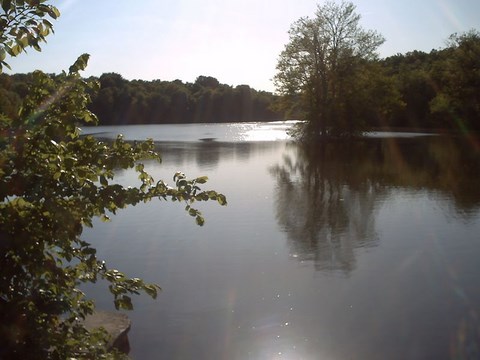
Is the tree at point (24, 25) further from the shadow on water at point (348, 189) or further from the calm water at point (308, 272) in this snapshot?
the shadow on water at point (348, 189)

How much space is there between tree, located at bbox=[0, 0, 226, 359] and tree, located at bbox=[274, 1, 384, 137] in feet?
132

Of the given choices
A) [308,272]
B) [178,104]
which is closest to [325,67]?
[308,272]

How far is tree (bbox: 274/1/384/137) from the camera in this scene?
41.6 m

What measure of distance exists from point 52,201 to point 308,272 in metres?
6.62

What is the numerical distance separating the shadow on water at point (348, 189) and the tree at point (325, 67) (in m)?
11.2

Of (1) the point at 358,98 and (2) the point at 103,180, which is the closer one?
(2) the point at 103,180

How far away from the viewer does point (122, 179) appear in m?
19.8

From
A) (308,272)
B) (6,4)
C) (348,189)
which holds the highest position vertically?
(6,4)

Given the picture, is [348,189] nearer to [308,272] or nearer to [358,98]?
[308,272]

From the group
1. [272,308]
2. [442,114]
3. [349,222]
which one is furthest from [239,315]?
[442,114]

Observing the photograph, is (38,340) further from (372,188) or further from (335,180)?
(335,180)

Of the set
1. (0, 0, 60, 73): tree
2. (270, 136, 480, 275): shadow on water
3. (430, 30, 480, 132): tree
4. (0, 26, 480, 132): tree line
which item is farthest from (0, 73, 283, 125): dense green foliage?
(0, 0, 60, 73): tree

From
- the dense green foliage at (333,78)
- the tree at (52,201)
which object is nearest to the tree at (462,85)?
the dense green foliage at (333,78)

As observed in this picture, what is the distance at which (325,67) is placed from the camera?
138ft
